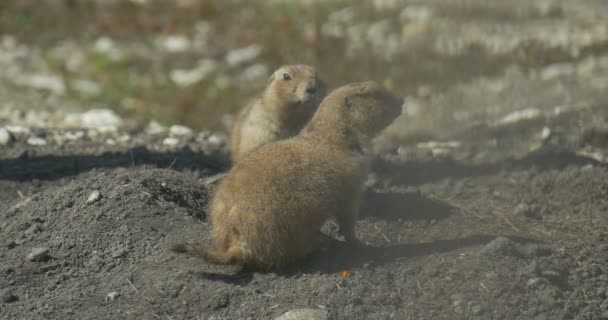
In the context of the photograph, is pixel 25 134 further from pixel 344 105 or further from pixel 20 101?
pixel 344 105

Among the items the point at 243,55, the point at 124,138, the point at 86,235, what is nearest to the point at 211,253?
the point at 86,235

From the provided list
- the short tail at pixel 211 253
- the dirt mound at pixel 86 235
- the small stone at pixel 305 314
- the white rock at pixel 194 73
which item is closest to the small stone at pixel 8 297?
the dirt mound at pixel 86 235

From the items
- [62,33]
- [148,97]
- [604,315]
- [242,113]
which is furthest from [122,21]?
[604,315]

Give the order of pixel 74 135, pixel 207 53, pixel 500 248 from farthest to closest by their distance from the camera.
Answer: pixel 207 53, pixel 74 135, pixel 500 248

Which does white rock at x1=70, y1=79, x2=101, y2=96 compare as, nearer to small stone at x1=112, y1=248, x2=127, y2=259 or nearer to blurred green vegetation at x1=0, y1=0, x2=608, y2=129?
blurred green vegetation at x1=0, y1=0, x2=608, y2=129

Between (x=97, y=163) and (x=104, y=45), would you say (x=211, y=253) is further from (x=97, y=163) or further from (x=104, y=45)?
(x=104, y=45)

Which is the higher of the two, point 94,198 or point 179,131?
point 94,198

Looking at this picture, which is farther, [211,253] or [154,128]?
[154,128]
